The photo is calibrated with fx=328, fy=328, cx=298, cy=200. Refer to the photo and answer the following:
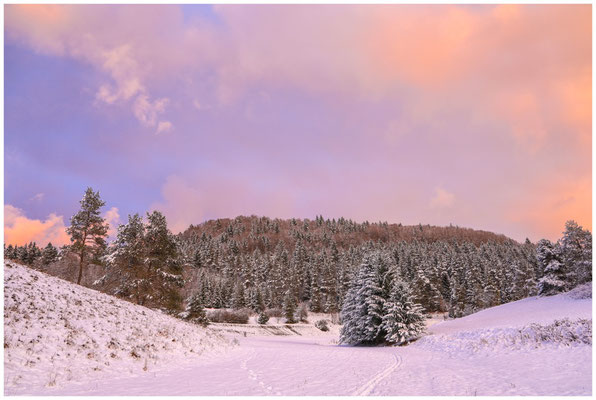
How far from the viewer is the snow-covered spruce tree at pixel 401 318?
107 feet

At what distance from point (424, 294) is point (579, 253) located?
4788 cm

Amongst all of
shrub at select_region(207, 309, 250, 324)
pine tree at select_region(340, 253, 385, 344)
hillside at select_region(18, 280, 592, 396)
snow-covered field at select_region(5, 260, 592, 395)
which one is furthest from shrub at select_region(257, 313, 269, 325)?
hillside at select_region(18, 280, 592, 396)

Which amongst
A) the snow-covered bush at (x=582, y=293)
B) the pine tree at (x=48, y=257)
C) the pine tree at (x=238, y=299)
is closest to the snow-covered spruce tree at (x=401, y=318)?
the snow-covered bush at (x=582, y=293)

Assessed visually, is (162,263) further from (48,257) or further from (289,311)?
(48,257)

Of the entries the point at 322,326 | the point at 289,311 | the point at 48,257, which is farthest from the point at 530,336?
the point at 48,257

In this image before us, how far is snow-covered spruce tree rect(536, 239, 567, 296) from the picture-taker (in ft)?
146

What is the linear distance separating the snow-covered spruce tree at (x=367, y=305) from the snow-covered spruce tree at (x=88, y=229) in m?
29.1

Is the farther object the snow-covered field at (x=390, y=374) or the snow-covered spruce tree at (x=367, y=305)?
the snow-covered spruce tree at (x=367, y=305)

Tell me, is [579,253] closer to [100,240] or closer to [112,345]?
[112,345]

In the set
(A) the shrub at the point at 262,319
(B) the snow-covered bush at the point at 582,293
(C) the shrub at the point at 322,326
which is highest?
(B) the snow-covered bush at the point at 582,293

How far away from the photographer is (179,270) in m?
37.2

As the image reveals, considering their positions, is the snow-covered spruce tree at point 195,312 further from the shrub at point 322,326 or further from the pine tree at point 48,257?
the pine tree at point 48,257

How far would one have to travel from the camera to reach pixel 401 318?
33.4 metres

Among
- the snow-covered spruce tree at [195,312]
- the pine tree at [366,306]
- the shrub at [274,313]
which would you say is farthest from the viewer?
the shrub at [274,313]
